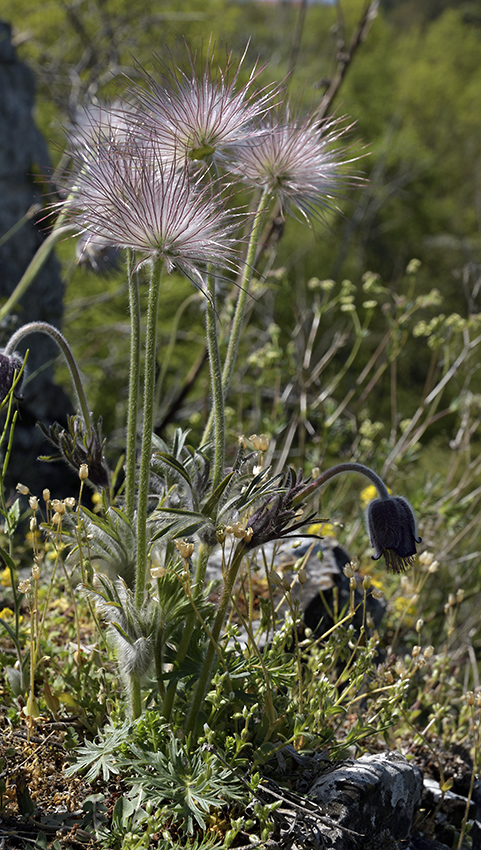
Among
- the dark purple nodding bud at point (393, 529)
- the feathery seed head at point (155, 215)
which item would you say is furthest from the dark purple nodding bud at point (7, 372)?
the dark purple nodding bud at point (393, 529)

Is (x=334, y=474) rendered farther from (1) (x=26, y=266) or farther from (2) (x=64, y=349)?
(1) (x=26, y=266)

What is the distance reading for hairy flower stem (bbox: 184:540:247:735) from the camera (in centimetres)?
153

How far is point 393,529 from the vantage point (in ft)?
5.09

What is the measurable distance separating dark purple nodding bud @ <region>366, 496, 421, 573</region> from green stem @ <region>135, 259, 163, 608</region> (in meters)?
0.52

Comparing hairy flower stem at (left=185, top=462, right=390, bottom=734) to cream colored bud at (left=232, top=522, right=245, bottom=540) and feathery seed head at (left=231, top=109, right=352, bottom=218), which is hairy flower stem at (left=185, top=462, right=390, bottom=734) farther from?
feathery seed head at (left=231, top=109, right=352, bottom=218)

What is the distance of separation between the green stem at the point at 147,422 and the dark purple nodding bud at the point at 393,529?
52 cm

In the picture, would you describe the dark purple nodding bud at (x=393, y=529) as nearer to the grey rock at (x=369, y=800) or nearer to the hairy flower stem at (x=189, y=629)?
the hairy flower stem at (x=189, y=629)

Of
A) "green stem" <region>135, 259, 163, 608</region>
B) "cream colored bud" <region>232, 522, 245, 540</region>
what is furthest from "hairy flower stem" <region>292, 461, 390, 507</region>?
"green stem" <region>135, 259, 163, 608</region>

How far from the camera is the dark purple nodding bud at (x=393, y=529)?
1.55 metres

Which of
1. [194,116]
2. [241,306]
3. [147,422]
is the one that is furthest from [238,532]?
[194,116]

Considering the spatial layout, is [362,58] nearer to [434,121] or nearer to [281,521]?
[434,121]

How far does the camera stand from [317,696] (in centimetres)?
178

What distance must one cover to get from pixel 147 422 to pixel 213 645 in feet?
1.78

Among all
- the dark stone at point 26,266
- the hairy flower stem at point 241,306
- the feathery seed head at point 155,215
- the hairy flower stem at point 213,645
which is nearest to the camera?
the feathery seed head at point 155,215
